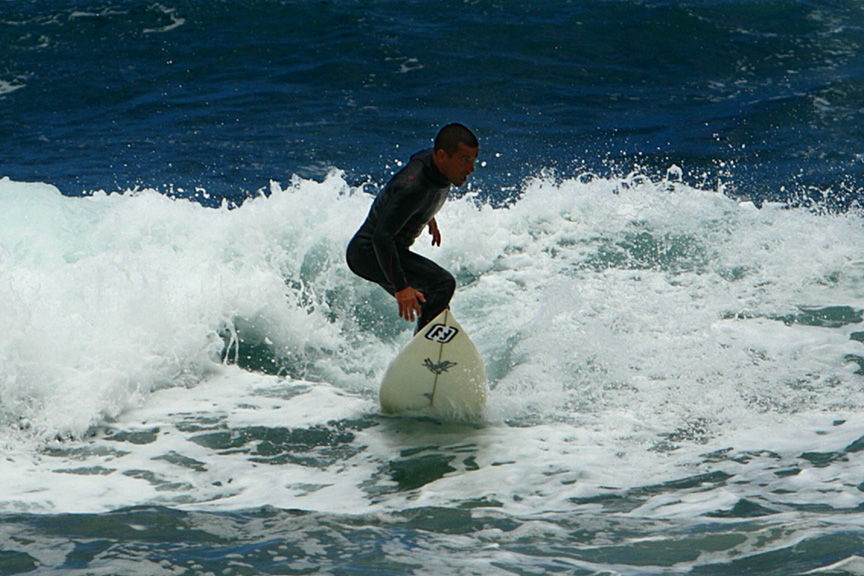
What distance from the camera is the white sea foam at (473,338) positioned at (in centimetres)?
505

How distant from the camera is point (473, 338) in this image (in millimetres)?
7324

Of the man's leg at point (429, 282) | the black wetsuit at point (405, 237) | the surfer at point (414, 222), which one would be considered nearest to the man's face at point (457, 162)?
the surfer at point (414, 222)

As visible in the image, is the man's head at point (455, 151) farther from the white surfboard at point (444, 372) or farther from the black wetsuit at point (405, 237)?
the white surfboard at point (444, 372)

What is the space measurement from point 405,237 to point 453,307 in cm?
213

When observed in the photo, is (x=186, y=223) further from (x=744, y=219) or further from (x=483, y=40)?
(x=483, y=40)

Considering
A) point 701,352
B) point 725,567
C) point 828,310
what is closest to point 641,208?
point 828,310

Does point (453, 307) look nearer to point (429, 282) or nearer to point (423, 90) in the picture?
point (429, 282)

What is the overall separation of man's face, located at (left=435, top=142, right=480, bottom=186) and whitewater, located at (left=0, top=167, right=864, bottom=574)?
147 centimetres

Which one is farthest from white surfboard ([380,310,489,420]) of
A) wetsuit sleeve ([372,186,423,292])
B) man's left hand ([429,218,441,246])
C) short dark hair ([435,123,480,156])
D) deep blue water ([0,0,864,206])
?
deep blue water ([0,0,864,206])

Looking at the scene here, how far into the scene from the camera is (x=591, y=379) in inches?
250

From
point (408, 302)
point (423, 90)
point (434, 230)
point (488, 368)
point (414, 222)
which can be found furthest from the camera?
point (423, 90)

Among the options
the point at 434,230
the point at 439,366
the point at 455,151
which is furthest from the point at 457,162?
the point at 439,366

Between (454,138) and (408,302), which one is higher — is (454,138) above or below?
above

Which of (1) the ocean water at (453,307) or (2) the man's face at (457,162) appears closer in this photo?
(1) the ocean water at (453,307)
